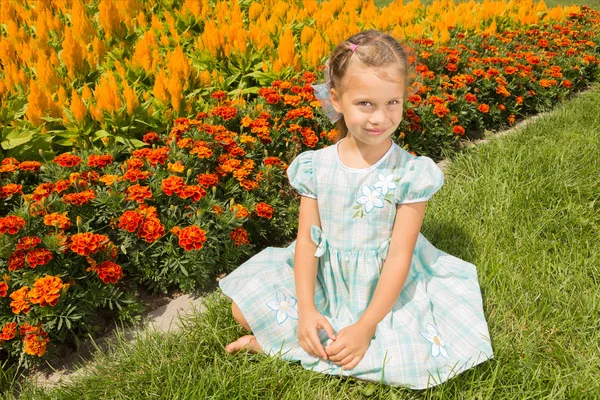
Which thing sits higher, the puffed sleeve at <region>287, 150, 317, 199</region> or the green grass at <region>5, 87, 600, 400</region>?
the puffed sleeve at <region>287, 150, 317, 199</region>

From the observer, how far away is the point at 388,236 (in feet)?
6.34

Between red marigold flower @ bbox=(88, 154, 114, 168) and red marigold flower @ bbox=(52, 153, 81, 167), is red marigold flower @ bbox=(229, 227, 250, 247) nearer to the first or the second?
red marigold flower @ bbox=(88, 154, 114, 168)

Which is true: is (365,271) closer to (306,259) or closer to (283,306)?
(306,259)

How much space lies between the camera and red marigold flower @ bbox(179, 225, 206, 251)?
2244 millimetres

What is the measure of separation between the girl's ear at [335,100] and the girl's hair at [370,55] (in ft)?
0.09

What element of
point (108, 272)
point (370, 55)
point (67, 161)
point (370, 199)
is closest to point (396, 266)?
point (370, 199)

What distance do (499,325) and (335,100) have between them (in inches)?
46.3

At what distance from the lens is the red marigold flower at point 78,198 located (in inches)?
89.9

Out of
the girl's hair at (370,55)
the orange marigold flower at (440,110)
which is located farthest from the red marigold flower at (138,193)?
the orange marigold flower at (440,110)

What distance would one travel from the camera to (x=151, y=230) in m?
2.27

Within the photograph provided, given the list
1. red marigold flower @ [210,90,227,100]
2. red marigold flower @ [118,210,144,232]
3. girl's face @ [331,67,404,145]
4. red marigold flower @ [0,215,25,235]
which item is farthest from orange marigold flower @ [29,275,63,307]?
red marigold flower @ [210,90,227,100]

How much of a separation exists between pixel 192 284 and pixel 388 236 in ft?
3.34

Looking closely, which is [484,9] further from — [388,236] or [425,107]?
[388,236]

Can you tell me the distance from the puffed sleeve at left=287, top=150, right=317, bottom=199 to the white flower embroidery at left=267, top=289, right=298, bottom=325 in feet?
1.41
